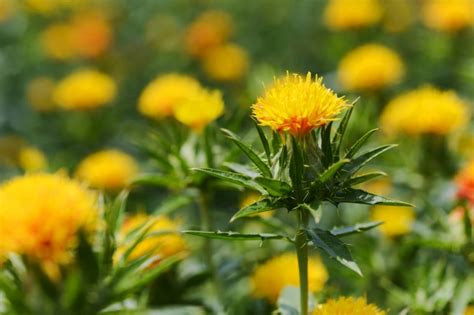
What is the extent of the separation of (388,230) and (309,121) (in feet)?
3.67

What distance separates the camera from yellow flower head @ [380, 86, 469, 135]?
2709 mm

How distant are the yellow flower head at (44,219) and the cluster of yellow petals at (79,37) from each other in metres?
3.38

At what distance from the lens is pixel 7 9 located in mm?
5172

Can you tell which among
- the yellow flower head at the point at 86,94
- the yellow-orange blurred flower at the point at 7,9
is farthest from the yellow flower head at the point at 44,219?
the yellow-orange blurred flower at the point at 7,9

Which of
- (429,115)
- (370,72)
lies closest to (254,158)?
(429,115)

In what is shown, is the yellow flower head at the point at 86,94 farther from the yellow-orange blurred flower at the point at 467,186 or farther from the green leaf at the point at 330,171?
the green leaf at the point at 330,171

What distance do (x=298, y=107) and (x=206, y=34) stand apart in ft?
10.9

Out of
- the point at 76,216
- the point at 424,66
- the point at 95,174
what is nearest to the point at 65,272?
the point at 76,216

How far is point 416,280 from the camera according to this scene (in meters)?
2.05

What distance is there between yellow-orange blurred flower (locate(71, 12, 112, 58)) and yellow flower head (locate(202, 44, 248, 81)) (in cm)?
65

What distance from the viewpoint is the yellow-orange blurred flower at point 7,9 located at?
513cm

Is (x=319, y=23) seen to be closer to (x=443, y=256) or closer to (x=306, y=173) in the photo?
(x=443, y=256)

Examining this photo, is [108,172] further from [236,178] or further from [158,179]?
[236,178]

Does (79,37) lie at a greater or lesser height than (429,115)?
greater
